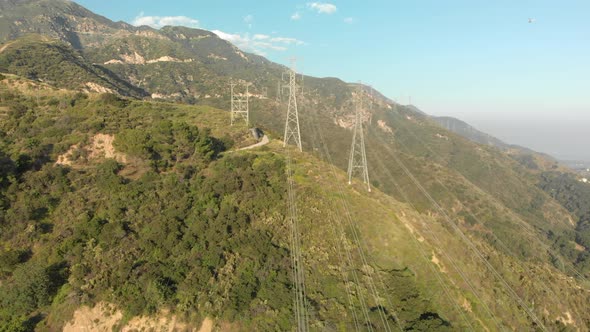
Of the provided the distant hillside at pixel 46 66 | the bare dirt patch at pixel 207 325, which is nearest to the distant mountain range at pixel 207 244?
the bare dirt patch at pixel 207 325

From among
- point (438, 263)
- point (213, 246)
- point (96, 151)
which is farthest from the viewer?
point (96, 151)

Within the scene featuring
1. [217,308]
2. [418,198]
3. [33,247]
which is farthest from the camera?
[418,198]

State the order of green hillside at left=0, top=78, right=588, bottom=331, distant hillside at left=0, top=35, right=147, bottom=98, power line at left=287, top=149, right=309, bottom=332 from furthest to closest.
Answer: distant hillside at left=0, top=35, right=147, bottom=98 < green hillside at left=0, top=78, right=588, bottom=331 < power line at left=287, top=149, right=309, bottom=332

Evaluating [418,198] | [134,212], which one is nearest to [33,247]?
[134,212]

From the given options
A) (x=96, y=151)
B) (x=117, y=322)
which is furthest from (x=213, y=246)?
(x=96, y=151)

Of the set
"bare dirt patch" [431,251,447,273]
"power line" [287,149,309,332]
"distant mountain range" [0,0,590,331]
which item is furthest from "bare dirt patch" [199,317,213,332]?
"bare dirt patch" [431,251,447,273]

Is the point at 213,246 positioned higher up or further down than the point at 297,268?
higher up

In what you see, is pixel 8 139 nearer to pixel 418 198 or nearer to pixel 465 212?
pixel 418 198

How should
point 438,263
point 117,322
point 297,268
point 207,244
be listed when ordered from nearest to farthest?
point 117,322 → point 297,268 → point 207,244 → point 438,263

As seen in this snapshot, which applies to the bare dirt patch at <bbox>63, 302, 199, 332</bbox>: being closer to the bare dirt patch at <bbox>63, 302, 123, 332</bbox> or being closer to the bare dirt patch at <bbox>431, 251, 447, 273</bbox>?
the bare dirt patch at <bbox>63, 302, 123, 332</bbox>

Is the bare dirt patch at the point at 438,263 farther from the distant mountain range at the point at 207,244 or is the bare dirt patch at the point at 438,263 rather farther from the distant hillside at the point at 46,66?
the distant hillside at the point at 46,66

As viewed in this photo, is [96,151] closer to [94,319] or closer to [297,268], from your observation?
[94,319]
